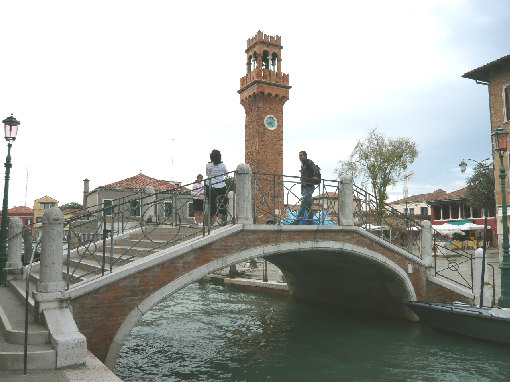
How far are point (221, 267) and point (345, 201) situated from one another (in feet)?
12.4

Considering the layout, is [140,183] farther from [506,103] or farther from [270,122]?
[506,103]

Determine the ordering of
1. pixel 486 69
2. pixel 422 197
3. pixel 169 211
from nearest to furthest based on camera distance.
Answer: pixel 169 211
pixel 486 69
pixel 422 197

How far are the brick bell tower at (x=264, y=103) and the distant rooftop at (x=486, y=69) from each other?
41.9 feet

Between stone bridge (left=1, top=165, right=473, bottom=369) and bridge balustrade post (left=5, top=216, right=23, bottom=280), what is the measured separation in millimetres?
1293

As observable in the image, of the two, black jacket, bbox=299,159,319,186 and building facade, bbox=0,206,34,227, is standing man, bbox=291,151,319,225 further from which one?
building facade, bbox=0,206,34,227

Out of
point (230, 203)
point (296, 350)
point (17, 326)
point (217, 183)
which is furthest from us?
point (296, 350)

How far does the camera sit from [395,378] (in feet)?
26.7

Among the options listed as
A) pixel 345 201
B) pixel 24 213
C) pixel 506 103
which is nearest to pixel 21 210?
pixel 24 213

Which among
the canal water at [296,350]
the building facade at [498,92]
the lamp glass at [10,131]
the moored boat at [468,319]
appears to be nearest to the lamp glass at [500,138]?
the moored boat at [468,319]

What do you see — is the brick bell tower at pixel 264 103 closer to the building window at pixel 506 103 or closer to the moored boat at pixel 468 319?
the building window at pixel 506 103

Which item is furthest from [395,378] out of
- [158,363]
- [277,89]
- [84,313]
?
[277,89]

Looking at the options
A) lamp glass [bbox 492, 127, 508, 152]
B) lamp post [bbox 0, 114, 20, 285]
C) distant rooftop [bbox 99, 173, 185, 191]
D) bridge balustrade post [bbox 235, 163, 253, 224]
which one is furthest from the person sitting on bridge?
distant rooftop [bbox 99, 173, 185, 191]

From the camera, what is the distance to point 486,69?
21.5m

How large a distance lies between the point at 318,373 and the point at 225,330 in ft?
13.9
